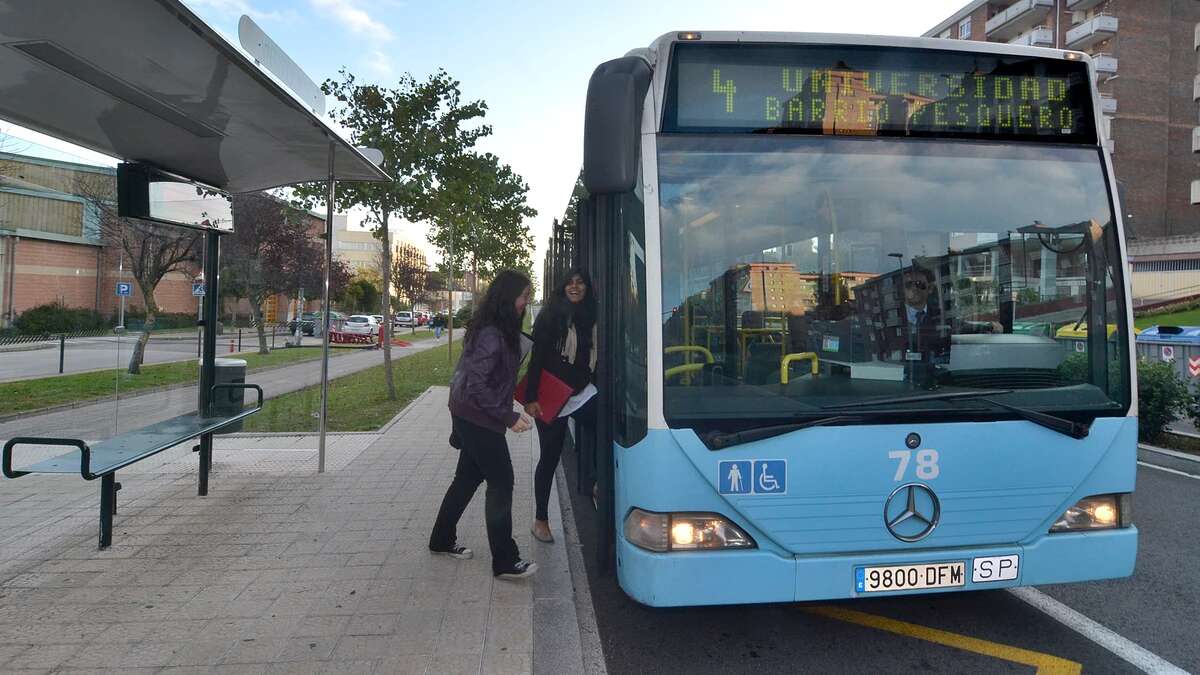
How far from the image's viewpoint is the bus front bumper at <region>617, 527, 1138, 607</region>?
2959 mm

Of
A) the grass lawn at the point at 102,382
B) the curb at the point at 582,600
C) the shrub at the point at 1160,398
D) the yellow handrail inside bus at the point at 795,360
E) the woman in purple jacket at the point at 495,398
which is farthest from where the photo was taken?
the shrub at the point at 1160,398

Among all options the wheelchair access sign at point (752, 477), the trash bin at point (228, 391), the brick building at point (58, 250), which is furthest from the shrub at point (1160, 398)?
the brick building at point (58, 250)

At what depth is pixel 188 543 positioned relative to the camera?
16.0 ft

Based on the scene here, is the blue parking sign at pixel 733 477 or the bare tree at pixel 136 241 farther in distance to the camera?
the bare tree at pixel 136 241

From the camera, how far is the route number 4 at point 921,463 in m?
3.00

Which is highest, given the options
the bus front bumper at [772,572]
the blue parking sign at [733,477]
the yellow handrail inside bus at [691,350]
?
the yellow handrail inside bus at [691,350]

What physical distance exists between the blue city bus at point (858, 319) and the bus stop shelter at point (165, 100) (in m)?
2.21

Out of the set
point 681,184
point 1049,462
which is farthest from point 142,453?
point 1049,462

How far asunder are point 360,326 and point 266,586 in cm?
3286

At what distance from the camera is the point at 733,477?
9.68ft

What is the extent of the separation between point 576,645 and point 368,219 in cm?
1109

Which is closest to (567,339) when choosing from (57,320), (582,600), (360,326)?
(582,600)

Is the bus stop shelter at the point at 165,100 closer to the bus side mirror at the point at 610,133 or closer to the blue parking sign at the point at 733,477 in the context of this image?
the bus side mirror at the point at 610,133

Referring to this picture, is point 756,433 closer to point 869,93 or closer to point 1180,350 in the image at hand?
point 869,93
